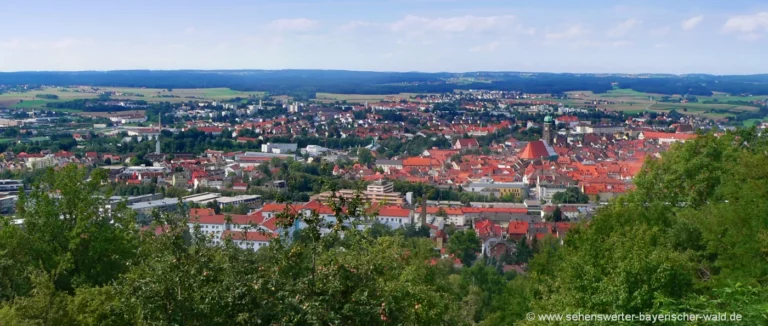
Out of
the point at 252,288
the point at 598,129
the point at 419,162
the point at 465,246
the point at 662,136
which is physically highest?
the point at 252,288

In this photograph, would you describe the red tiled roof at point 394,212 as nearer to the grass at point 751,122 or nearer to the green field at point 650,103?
the grass at point 751,122

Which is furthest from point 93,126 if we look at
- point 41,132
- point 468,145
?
point 468,145

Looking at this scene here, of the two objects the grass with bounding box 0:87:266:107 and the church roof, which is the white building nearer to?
the church roof

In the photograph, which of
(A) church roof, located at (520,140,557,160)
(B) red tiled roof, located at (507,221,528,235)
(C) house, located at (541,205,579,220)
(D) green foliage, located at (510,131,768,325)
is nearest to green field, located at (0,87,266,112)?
(A) church roof, located at (520,140,557,160)

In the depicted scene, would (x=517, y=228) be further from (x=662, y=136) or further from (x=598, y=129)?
(x=598, y=129)

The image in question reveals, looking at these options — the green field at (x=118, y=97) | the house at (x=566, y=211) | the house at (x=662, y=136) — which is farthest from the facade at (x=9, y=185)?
the green field at (x=118, y=97)

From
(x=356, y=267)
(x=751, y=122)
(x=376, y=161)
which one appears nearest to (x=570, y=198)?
(x=376, y=161)

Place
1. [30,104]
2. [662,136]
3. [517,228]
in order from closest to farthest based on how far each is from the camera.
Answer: [517,228] < [662,136] < [30,104]

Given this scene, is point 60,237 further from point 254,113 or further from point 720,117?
point 254,113
